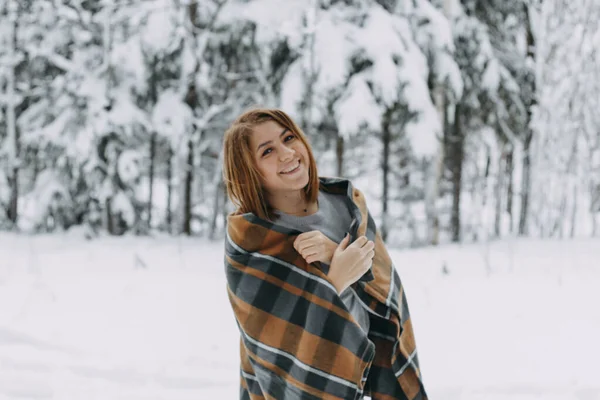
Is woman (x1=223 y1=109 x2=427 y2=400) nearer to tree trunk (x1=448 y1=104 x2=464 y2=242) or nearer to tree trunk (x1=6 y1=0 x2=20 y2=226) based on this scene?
tree trunk (x1=448 y1=104 x2=464 y2=242)

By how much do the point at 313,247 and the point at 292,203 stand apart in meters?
0.25

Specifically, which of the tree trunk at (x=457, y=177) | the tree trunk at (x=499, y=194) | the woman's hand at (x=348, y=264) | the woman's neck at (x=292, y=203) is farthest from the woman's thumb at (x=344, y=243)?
the tree trunk at (x=499, y=194)

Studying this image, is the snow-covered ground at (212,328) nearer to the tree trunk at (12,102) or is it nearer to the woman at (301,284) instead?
the woman at (301,284)

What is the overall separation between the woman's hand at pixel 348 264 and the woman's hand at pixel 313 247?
3cm

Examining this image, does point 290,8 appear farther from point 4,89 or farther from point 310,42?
point 4,89

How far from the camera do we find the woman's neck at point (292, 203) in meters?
1.73

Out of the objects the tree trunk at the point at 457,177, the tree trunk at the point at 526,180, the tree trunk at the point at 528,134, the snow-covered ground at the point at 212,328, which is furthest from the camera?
the tree trunk at the point at 457,177

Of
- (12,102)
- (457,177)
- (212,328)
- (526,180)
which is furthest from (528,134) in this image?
(12,102)

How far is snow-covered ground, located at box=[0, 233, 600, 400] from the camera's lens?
10.7ft

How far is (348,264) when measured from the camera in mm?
1584

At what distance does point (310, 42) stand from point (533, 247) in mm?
4364

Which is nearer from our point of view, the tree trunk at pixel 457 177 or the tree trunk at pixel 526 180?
the tree trunk at pixel 526 180

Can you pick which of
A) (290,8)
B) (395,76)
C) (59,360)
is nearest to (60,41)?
(290,8)

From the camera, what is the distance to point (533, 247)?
6930 mm
